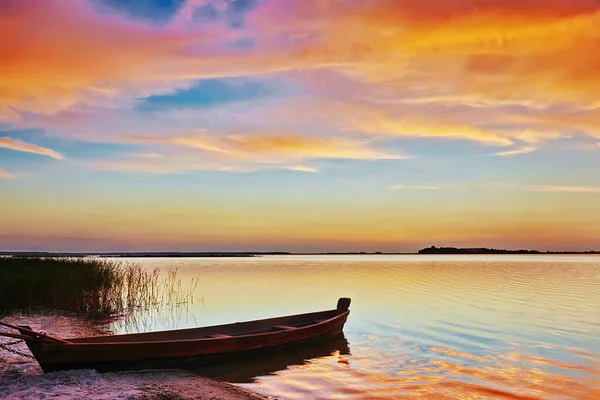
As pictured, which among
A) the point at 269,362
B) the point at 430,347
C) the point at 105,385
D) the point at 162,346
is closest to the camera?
the point at 105,385

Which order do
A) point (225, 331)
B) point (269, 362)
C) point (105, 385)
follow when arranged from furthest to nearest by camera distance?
point (225, 331), point (269, 362), point (105, 385)

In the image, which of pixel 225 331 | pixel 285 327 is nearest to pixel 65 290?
pixel 225 331

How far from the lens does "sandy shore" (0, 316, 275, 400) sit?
7.73 m

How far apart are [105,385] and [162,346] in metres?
1.48

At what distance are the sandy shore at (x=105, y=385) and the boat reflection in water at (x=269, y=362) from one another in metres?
0.72

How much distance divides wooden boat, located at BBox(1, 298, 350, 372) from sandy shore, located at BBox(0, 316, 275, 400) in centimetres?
19

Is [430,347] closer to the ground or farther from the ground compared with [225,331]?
closer to the ground

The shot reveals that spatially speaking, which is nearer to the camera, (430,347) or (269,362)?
(269,362)

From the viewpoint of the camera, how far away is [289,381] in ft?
33.7

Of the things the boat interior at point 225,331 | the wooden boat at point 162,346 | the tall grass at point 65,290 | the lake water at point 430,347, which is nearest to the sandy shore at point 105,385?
the wooden boat at point 162,346

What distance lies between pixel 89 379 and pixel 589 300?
78.4ft

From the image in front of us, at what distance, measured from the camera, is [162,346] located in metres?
9.66

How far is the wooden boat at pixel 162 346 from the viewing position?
8547mm

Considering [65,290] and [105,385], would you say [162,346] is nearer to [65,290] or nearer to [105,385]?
[105,385]
